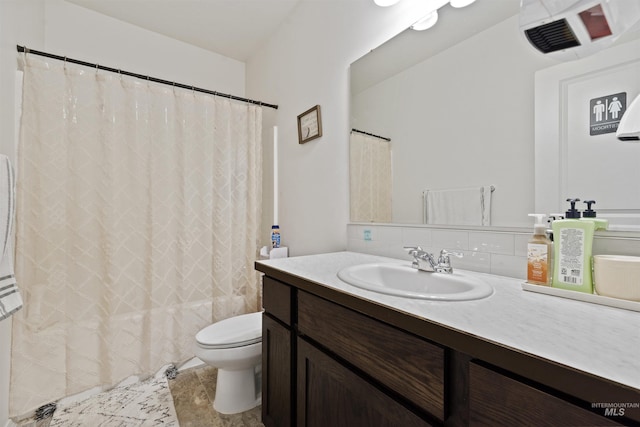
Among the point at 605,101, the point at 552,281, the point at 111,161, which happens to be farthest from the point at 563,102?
the point at 111,161

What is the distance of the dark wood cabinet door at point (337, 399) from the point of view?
0.72m

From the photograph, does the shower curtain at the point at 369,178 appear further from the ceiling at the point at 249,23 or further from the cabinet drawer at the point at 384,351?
the cabinet drawer at the point at 384,351

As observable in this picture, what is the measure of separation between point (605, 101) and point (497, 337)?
0.79 m

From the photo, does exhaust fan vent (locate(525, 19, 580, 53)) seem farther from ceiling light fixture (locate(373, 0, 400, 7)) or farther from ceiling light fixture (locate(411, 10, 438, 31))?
ceiling light fixture (locate(373, 0, 400, 7))

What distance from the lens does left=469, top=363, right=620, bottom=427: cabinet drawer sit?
0.43 metres

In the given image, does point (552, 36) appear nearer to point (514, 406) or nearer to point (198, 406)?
point (514, 406)

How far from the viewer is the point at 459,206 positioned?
1.17 metres

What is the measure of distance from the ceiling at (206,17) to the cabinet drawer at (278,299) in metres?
1.89

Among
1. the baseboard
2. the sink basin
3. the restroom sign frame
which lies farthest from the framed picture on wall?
the baseboard

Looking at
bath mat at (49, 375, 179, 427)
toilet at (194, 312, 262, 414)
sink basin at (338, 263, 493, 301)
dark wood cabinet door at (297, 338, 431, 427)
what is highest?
sink basin at (338, 263, 493, 301)

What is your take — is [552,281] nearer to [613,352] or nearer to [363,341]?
[613,352]

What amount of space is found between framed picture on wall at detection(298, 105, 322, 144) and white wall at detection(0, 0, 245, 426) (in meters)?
1.13

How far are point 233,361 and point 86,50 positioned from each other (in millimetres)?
2304

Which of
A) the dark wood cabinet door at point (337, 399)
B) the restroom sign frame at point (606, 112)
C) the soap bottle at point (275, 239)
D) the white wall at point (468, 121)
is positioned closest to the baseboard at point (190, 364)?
the soap bottle at point (275, 239)
